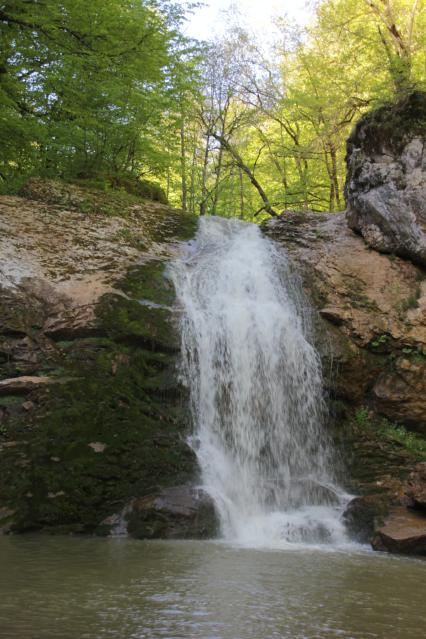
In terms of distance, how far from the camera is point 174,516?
638 cm

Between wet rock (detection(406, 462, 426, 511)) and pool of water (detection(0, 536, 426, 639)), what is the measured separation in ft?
3.25

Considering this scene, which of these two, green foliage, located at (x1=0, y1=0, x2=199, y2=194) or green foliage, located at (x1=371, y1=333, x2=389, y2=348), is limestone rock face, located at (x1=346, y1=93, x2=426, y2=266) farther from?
green foliage, located at (x1=0, y1=0, x2=199, y2=194)

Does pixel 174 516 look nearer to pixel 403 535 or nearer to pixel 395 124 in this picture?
pixel 403 535

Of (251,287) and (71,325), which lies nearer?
(71,325)

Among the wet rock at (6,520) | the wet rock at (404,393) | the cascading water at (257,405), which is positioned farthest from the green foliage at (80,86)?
the wet rock at (404,393)

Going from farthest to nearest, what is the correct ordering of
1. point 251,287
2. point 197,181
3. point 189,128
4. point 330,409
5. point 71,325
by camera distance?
A: point 197,181
point 189,128
point 251,287
point 330,409
point 71,325

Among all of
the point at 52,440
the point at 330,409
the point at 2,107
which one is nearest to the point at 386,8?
the point at 2,107

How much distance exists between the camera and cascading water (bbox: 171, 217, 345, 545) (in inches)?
274

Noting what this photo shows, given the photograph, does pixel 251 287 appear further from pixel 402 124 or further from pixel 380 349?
pixel 402 124

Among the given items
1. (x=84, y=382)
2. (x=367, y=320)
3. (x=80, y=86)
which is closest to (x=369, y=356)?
(x=367, y=320)

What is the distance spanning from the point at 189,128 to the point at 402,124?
9.28m

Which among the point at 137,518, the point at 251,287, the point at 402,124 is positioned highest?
the point at 402,124

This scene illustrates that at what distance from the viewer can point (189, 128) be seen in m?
18.9

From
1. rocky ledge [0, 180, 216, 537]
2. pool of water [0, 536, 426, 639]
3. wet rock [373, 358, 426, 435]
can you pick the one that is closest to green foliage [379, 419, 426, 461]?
wet rock [373, 358, 426, 435]
